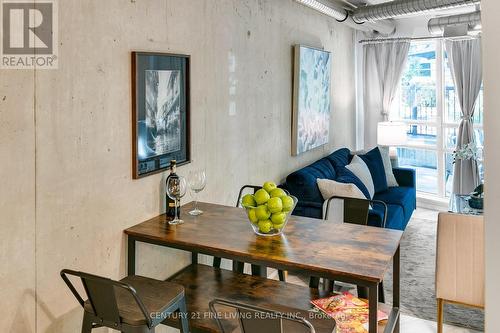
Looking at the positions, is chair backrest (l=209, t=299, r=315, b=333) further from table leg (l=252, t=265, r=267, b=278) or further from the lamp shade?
the lamp shade

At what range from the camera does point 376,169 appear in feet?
16.8

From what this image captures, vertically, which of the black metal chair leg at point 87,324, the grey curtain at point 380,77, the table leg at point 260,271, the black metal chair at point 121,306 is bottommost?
the table leg at point 260,271

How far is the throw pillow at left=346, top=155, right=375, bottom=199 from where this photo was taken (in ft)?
15.3

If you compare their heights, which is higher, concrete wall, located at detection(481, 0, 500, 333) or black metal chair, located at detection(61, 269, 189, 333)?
concrete wall, located at detection(481, 0, 500, 333)

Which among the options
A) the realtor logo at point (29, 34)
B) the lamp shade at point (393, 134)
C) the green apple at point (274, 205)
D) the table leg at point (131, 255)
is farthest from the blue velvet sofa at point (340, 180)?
the realtor logo at point (29, 34)

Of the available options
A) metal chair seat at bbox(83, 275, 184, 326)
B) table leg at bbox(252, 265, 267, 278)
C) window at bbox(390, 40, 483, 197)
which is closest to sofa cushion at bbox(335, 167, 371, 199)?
table leg at bbox(252, 265, 267, 278)

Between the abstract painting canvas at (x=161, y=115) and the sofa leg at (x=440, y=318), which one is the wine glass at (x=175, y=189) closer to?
the abstract painting canvas at (x=161, y=115)

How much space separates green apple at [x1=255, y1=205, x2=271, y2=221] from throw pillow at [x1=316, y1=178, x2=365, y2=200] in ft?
5.65

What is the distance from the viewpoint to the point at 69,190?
194 cm

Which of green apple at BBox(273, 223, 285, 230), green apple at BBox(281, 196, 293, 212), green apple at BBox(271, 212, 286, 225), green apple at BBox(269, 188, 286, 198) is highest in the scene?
green apple at BBox(269, 188, 286, 198)

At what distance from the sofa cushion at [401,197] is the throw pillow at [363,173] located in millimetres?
197

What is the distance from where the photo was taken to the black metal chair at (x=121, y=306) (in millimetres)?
1652

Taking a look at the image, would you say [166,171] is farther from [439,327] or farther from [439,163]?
[439,163]

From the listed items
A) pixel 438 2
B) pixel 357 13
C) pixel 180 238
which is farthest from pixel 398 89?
pixel 180 238
